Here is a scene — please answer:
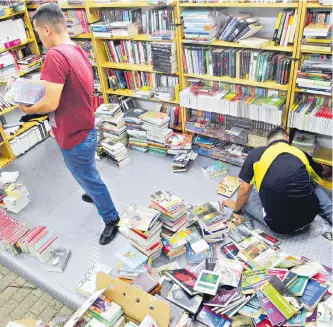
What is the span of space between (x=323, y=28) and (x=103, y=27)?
2119mm

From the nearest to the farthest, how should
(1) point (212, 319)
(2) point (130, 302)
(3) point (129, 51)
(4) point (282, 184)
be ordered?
(2) point (130, 302), (1) point (212, 319), (4) point (282, 184), (3) point (129, 51)

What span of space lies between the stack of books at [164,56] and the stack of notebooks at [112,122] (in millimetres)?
689

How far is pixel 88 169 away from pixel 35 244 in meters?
0.71

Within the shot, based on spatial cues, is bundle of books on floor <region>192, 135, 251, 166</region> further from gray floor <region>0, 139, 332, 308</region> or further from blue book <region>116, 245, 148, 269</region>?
blue book <region>116, 245, 148, 269</region>

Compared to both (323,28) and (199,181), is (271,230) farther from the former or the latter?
(323,28)

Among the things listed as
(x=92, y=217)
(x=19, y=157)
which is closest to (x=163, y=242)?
(x=92, y=217)

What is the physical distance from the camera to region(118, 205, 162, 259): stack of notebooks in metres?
2.27

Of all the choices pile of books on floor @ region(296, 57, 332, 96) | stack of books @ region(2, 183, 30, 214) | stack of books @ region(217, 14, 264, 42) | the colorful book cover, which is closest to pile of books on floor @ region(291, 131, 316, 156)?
pile of books on floor @ region(296, 57, 332, 96)

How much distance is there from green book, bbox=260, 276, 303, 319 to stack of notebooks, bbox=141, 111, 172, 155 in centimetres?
196

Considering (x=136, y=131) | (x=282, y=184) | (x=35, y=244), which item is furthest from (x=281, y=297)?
(x=136, y=131)

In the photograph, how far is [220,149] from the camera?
3498 millimetres

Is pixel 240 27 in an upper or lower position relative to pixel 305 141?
upper

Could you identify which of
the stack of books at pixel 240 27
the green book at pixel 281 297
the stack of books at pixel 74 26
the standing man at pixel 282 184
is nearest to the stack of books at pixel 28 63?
the stack of books at pixel 74 26

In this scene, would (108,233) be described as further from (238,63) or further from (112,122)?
(238,63)
